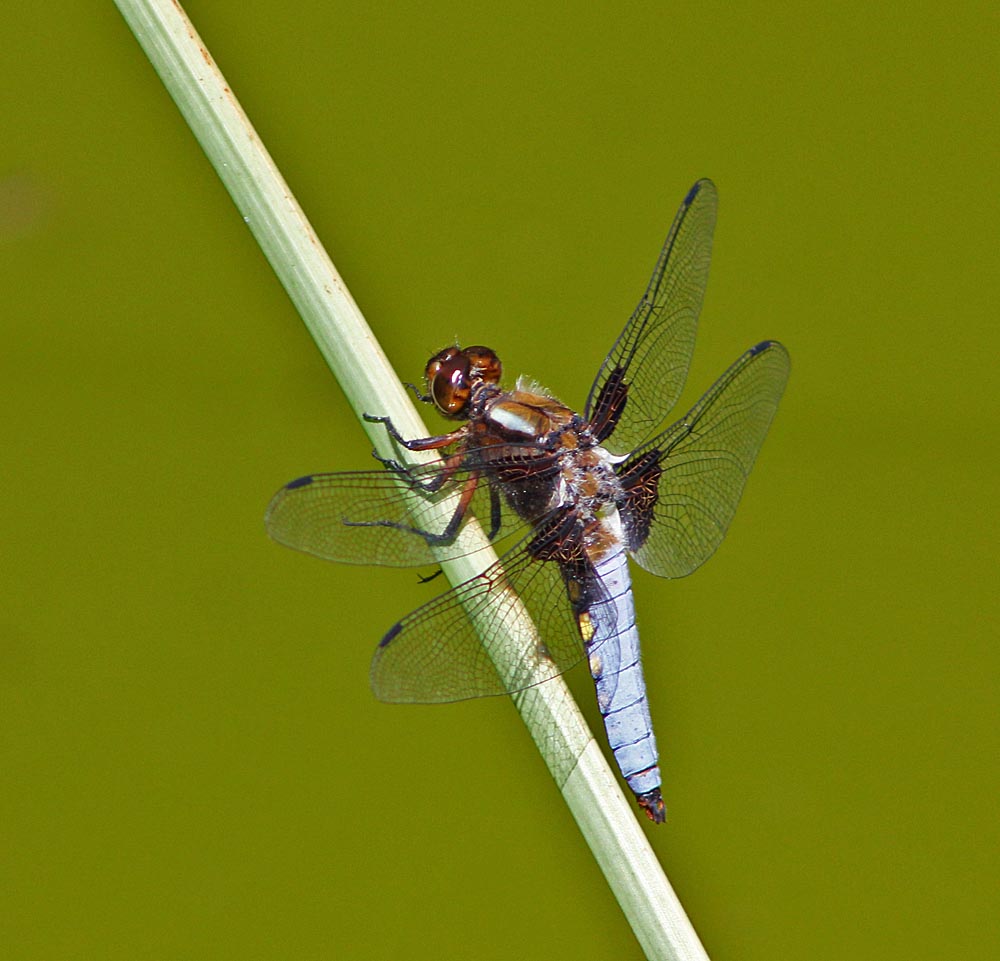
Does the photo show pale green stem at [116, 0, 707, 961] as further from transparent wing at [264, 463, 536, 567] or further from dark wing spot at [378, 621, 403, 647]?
dark wing spot at [378, 621, 403, 647]

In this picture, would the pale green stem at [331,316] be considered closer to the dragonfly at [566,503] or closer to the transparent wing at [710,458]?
the dragonfly at [566,503]

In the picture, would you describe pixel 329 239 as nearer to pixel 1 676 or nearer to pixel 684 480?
pixel 684 480

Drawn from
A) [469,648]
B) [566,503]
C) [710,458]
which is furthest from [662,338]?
[469,648]

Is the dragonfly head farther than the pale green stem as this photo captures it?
Yes

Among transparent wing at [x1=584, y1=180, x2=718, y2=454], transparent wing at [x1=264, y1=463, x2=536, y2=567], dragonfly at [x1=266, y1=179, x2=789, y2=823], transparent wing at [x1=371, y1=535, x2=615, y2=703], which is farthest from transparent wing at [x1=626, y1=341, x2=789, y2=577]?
transparent wing at [x1=264, y1=463, x2=536, y2=567]

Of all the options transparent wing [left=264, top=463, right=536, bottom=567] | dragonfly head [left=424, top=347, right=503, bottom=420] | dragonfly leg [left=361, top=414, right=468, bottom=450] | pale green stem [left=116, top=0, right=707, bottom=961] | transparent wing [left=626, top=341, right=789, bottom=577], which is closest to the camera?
pale green stem [left=116, top=0, right=707, bottom=961]

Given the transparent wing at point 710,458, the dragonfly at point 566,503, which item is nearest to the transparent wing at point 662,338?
the dragonfly at point 566,503

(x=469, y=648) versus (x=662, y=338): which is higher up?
(x=662, y=338)

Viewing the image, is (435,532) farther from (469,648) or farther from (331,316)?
(331,316)
